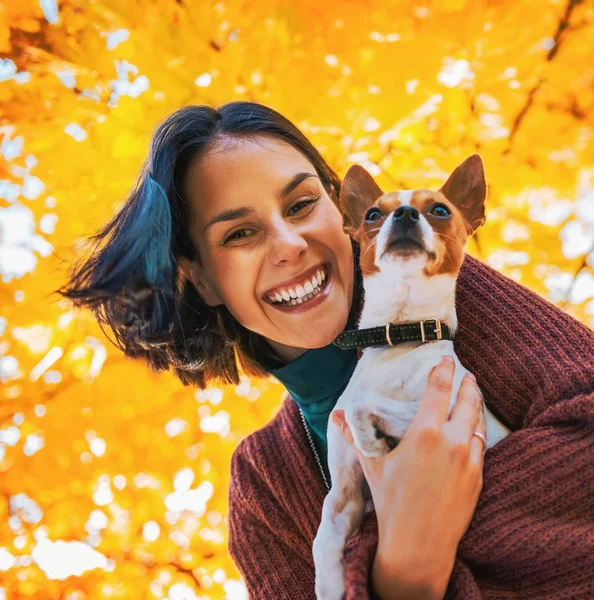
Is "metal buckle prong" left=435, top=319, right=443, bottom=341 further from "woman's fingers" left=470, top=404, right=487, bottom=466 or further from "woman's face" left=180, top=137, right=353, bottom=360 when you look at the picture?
"woman's face" left=180, top=137, right=353, bottom=360

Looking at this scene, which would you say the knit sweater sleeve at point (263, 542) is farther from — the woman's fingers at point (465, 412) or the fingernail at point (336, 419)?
the woman's fingers at point (465, 412)

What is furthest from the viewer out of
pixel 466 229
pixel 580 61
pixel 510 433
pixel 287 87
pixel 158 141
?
pixel 287 87

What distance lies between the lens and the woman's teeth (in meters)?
1.74

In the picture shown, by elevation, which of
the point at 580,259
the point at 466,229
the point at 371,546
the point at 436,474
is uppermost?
the point at 466,229

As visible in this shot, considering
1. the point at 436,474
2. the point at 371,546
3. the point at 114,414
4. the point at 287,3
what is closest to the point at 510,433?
the point at 436,474

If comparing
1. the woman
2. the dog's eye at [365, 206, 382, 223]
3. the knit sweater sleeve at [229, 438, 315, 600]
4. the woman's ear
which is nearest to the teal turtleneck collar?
the woman

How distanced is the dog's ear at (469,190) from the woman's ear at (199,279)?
2.86 ft

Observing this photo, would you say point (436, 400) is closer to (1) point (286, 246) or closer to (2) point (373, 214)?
(2) point (373, 214)

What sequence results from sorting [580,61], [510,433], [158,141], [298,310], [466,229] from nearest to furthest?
[510,433]
[466,229]
[298,310]
[158,141]
[580,61]

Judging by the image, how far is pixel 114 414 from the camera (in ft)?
9.11

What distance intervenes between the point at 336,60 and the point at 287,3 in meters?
0.35

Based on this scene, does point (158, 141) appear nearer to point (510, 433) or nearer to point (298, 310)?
point (298, 310)

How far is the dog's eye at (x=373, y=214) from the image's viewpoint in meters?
1.50

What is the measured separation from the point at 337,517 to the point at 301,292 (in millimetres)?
658
